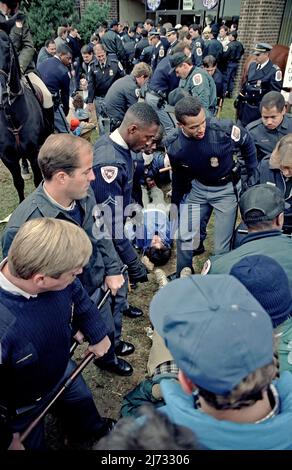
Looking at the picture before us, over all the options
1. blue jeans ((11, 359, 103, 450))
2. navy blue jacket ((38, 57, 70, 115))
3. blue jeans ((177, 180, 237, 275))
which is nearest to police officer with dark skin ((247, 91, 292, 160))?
blue jeans ((177, 180, 237, 275))

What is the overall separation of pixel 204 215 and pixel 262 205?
153cm

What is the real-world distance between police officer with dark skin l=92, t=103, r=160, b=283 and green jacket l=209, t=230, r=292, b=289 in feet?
2.93

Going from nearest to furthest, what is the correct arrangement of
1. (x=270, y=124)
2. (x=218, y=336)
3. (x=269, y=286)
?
(x=218, y=336)
(x=269, y=286)
(x=270, y=124)

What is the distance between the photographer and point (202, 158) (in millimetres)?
3498

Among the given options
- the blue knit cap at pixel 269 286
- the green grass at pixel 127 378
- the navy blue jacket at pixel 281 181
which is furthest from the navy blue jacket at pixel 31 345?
the navy blue jacket at pixel 281 181

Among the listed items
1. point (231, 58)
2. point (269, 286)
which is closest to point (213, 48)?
point (231, 58)

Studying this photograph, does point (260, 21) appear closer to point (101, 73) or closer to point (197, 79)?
point (101, 73)

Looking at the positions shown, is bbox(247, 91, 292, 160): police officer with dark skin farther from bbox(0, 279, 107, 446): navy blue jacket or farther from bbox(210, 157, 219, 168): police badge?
bbox(0, 279, 107, 446): navy blue jacket

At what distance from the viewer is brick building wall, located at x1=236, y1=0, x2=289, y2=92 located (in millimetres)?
9484

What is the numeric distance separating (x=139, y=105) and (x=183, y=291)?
218cm

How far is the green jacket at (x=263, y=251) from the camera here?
2.10 meters

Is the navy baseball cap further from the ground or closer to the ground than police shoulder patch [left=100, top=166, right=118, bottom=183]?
further from the ground

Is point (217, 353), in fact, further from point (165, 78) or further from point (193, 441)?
point (165, 78)

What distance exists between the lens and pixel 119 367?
3.05m
